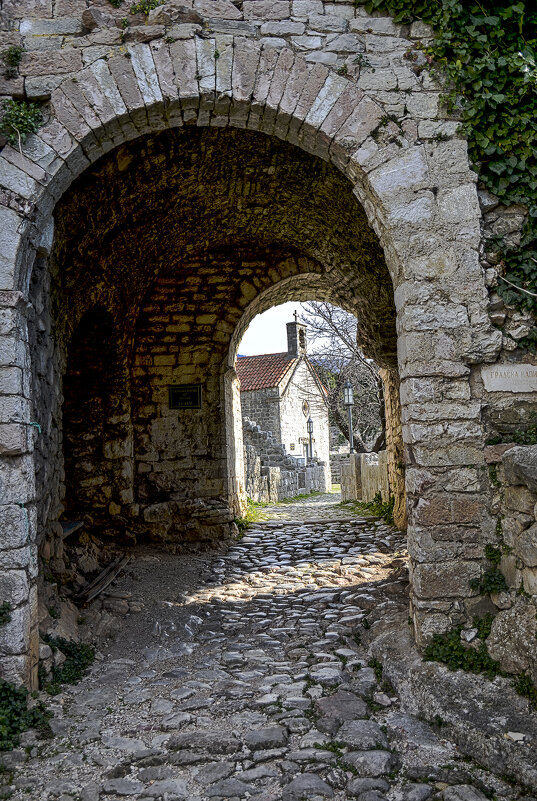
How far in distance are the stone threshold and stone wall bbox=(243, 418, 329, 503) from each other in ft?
30.0

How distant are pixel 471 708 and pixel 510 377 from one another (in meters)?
1.67

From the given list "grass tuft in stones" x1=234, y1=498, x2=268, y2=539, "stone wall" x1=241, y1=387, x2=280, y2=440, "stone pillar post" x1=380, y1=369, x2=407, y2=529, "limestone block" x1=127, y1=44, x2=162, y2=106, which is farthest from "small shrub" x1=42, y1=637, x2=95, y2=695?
"stone wall" x1=241, y1=387, x2=280, y2=440

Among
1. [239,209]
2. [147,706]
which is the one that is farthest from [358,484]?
[147,706]

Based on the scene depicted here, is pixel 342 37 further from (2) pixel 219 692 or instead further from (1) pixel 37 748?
(1) pixel 37 748

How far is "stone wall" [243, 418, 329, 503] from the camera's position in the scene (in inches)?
516

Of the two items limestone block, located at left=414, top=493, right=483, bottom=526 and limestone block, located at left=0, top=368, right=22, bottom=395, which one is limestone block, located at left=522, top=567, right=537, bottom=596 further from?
limestone block, located at left=0, top=368, right=22, bottom=395

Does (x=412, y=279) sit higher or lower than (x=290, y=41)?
lower

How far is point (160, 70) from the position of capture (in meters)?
3.53

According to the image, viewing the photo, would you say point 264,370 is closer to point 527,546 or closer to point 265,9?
point 265,9

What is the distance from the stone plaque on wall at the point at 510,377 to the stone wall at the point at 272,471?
930 cm

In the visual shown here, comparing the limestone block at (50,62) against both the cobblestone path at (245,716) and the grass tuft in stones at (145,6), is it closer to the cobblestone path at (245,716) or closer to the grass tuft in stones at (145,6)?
the grass tuft in stones at (145,6)

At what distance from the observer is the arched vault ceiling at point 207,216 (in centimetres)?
467

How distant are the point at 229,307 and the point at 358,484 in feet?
18.6

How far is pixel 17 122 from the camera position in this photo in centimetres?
337
